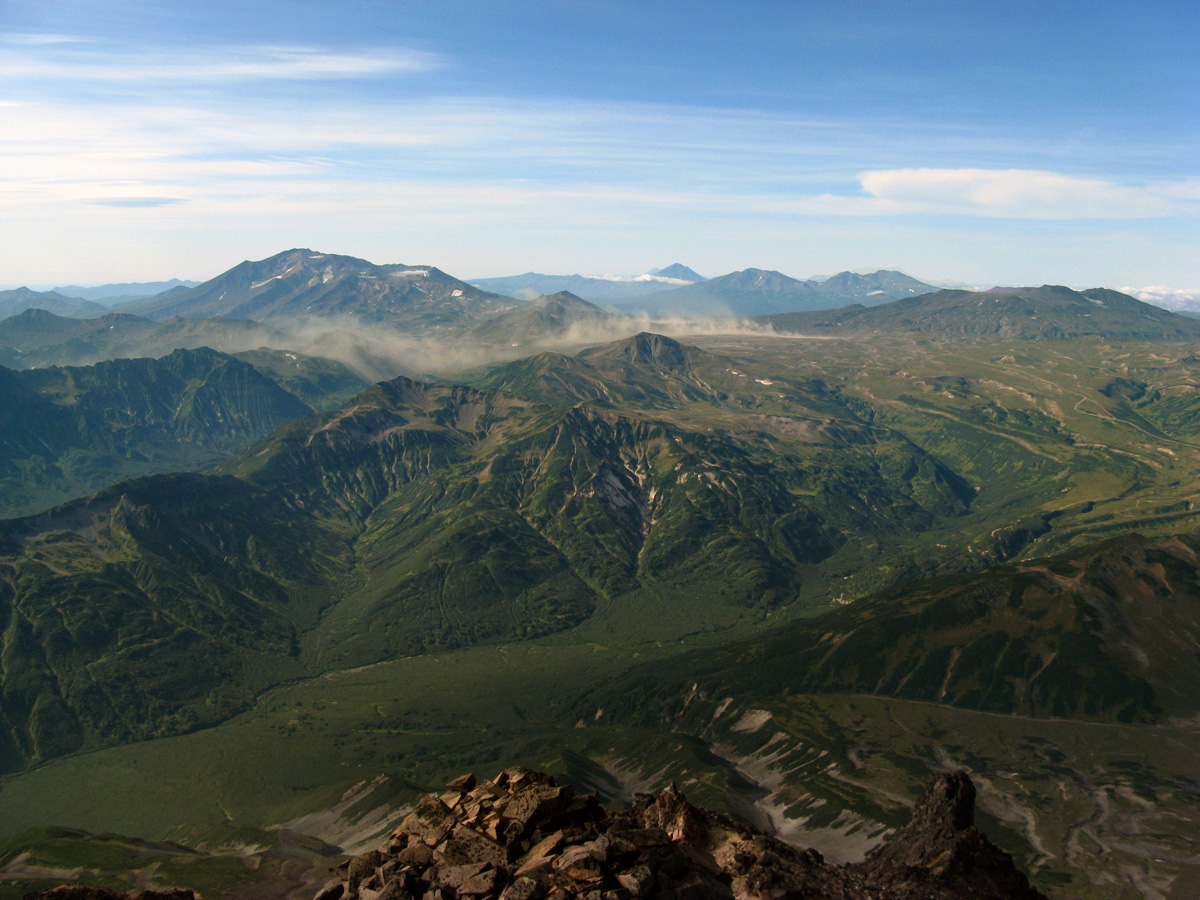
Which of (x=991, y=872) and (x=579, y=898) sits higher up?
(x=579, y=898)

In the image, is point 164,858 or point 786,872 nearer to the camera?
point 786,872

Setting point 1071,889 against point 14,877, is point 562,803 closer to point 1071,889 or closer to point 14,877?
point 1071,889

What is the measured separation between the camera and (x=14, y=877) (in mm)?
180750

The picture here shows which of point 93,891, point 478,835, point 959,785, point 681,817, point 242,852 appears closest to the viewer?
point 478,835

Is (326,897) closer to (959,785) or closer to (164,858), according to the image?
(959,785)

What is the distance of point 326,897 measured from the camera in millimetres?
71875

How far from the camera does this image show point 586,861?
64.1 meters

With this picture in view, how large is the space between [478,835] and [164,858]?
166313 millimetres

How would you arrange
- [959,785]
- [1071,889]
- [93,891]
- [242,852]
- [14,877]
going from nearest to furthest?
[93,891] < [959,785] < [1071,889] < [14,877] < [242,852]

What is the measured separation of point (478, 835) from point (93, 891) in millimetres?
49230

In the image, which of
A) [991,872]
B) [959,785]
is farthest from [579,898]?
[959,785]

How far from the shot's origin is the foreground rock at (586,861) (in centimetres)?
6397

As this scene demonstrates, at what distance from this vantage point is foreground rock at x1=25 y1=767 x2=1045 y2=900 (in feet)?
210

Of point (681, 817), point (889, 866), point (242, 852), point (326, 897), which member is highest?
point (681, 817)
